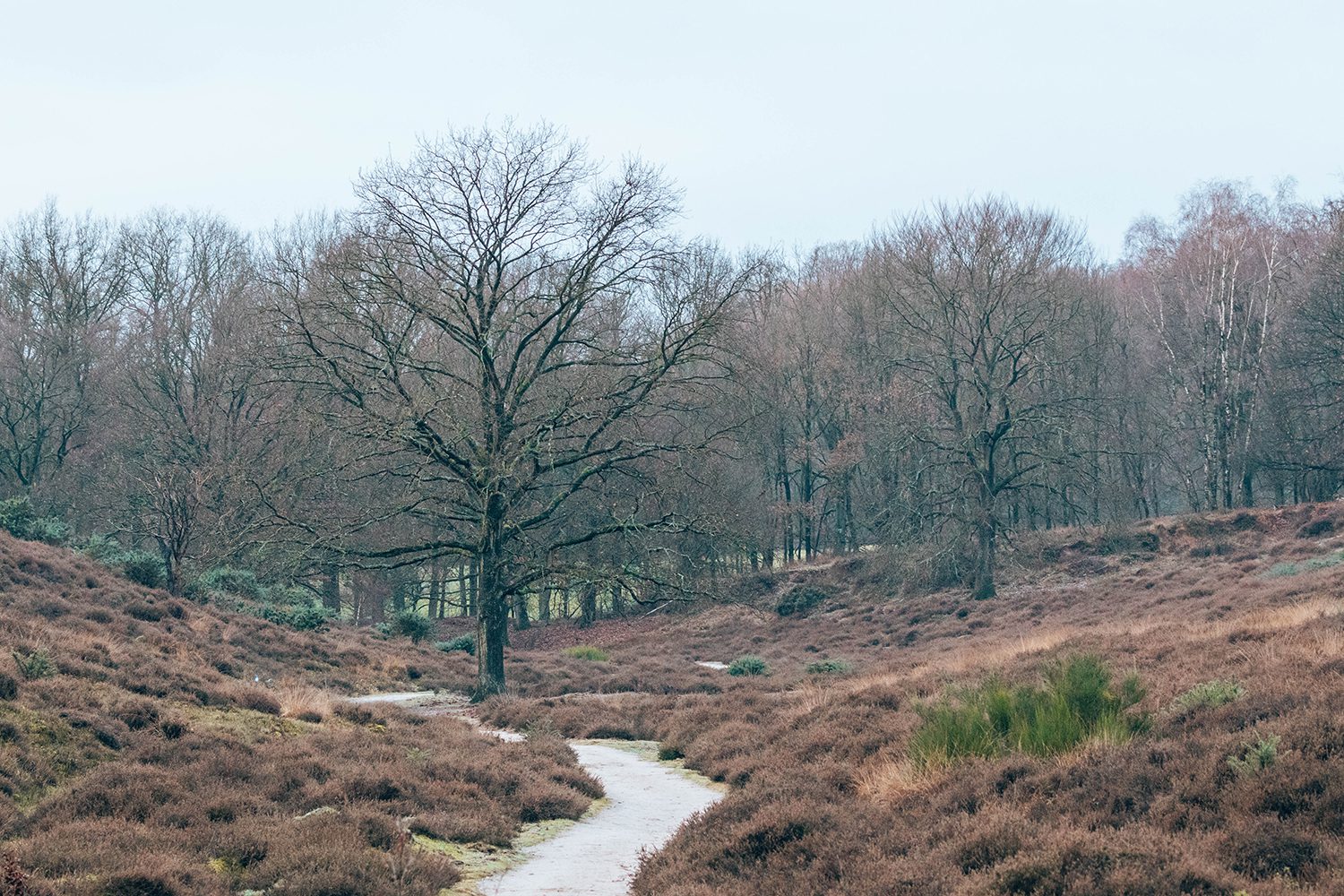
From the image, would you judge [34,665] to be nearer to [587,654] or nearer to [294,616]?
[294,616]

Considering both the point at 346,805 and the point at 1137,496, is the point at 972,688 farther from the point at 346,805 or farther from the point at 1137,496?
the point at 1137,496

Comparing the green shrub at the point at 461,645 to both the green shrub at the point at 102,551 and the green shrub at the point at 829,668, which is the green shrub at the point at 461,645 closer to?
the green shrub at the point at 102,551

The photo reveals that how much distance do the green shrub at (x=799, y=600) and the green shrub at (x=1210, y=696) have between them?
36121 millimetres

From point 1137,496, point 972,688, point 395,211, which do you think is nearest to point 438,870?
point 972,688

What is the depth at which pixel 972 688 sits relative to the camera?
11.3 meters

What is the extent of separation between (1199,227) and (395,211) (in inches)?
1668

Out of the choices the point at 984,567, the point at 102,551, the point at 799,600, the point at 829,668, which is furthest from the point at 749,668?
the point at 102,551

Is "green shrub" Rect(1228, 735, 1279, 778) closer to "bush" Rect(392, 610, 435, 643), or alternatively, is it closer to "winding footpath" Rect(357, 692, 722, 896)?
"winding footpath" Rect(357, 692, 722, 896)

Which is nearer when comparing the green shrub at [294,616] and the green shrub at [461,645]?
the green shrub at [294,616]

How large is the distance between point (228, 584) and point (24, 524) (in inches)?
264

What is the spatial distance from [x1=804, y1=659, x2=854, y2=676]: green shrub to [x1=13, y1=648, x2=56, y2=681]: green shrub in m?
17.7

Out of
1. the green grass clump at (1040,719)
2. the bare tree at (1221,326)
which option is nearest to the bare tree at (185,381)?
the green grass clump at (1040,719)

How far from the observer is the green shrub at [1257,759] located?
7.15m

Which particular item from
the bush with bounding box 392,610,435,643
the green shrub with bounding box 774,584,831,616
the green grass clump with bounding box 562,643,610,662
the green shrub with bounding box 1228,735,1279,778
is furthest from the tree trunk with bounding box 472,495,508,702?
the green shrub with bounding box 774,584,831,616
